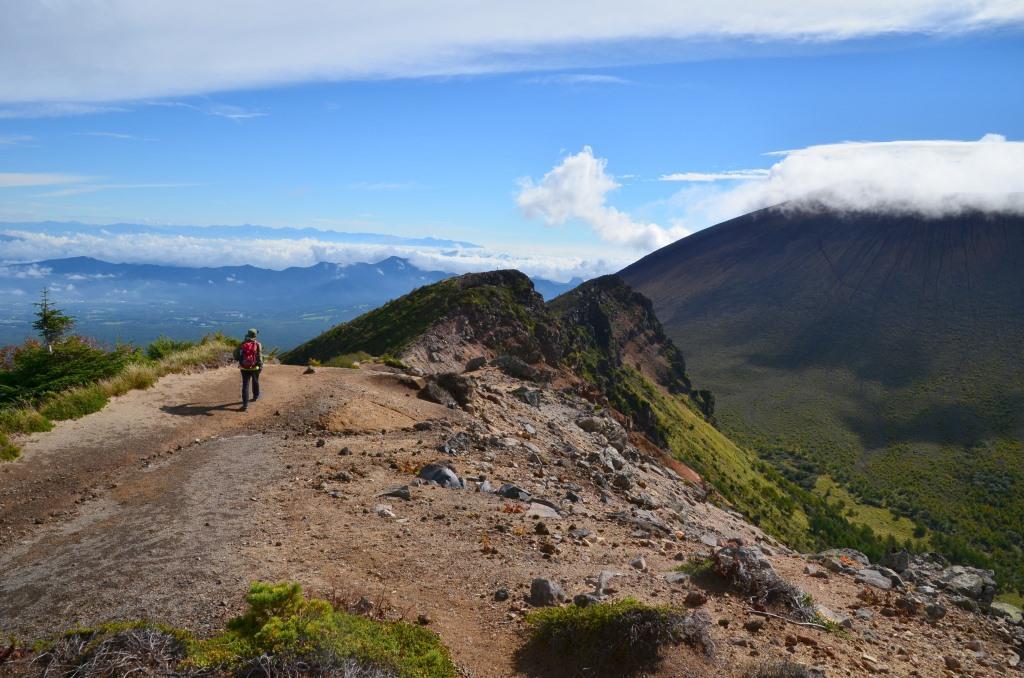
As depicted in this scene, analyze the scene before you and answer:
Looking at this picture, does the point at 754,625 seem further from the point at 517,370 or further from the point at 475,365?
the point at 517,370

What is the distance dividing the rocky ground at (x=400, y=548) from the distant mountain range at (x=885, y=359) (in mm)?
63437

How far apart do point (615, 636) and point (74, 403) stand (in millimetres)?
12633

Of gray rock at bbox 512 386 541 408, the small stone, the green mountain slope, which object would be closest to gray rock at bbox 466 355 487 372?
gray rock at bbox 512 386 541 408

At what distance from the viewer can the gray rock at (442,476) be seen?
11617 millimetres

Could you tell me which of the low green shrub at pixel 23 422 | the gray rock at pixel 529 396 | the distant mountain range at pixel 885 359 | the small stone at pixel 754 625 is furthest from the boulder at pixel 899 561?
the distant mountain range at pixel 885 359

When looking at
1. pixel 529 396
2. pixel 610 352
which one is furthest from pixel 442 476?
pixel 610 352

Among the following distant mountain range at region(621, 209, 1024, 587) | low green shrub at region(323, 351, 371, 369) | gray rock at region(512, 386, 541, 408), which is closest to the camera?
gray rock at region(512, 386, 541, 408)

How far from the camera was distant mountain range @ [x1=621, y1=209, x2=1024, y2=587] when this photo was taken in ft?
257

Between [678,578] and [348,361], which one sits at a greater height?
[348,361]

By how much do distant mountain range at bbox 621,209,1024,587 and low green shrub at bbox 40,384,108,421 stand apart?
69.8 metres

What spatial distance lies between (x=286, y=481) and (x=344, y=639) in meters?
5.50

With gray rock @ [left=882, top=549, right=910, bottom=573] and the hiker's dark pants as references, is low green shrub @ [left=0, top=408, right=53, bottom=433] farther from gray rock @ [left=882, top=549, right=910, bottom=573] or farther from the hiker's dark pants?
gray rock @ [left=882, top=549, right=910, bottom=573]

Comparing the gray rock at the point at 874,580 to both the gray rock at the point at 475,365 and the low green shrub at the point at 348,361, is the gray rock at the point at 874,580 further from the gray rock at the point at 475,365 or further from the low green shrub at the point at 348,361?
the gray rock at the point at 475,365

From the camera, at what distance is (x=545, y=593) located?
7434 millimetres
